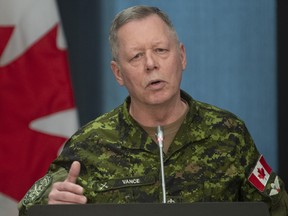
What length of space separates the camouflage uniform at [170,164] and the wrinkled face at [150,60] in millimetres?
149

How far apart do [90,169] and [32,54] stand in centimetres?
104

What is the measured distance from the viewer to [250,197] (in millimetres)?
2398

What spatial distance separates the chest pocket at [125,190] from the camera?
241 centimetres

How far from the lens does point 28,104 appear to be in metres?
3.36

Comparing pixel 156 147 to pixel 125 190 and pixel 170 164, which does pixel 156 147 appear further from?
pixel 125 190

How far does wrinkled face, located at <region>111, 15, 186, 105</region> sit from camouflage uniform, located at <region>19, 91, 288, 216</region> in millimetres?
149

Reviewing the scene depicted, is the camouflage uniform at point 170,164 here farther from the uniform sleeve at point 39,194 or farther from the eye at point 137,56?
the eye at point 137,56

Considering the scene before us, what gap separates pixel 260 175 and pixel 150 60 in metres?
0.52

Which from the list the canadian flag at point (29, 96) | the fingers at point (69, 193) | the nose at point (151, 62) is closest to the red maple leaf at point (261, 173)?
the nose at point (151, 62)

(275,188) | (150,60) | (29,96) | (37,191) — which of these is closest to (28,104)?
(29,96)

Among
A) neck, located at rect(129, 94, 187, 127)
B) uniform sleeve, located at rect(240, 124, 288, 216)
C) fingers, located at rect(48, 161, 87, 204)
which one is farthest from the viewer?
neck, located at rect(129, 94, 187, 127)

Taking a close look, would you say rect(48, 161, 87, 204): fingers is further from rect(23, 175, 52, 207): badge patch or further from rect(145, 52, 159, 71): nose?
rect(145, 52, 159, 71): nose

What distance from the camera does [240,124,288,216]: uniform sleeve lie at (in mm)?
2361

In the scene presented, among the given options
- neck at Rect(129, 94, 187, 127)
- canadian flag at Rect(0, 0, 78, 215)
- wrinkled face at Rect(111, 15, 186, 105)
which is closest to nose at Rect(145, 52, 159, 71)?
wrinkled face at Rect(111, 15, 186, 105)
